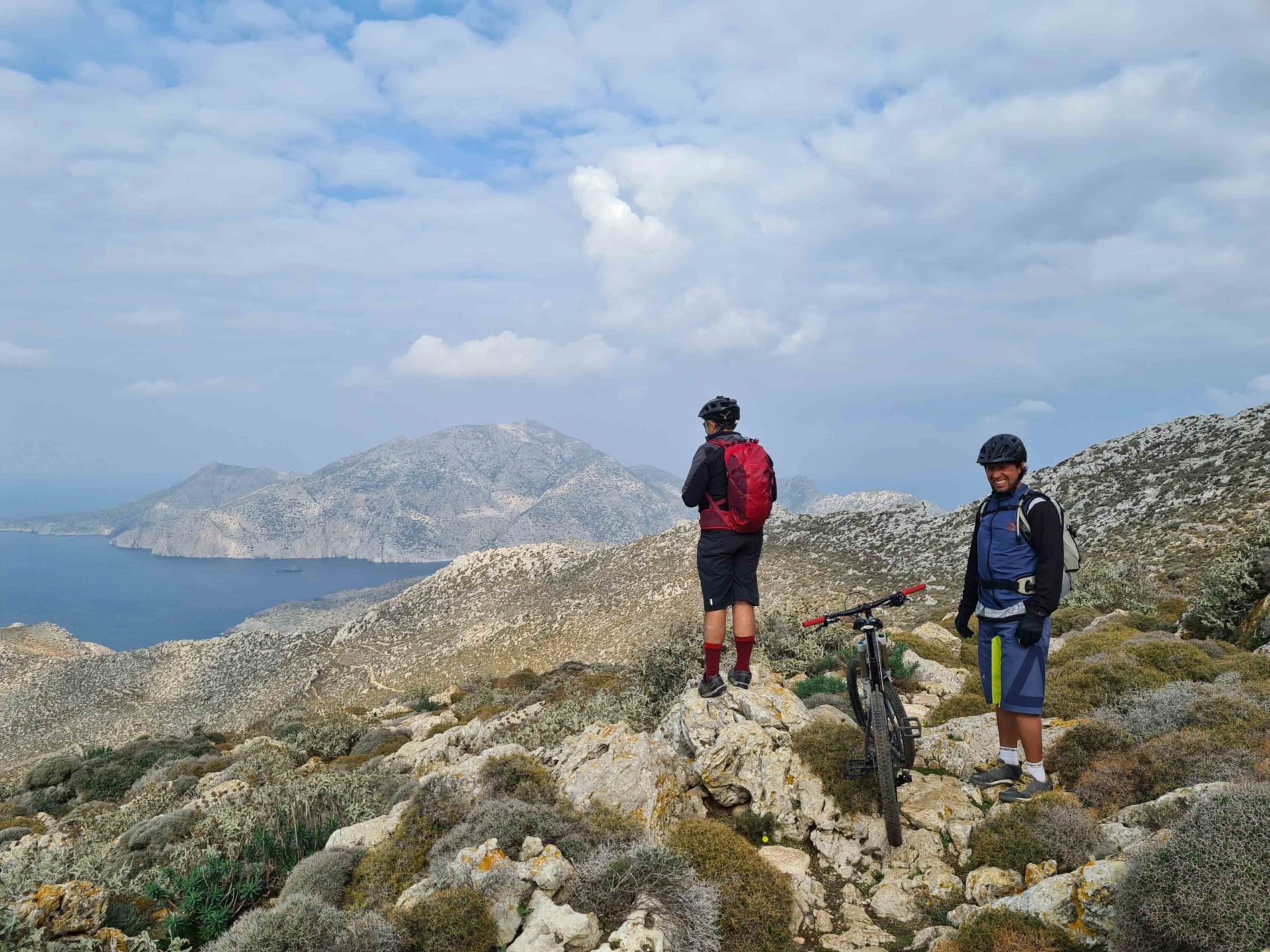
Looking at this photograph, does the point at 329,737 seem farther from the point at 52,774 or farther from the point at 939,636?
the point at 939,636

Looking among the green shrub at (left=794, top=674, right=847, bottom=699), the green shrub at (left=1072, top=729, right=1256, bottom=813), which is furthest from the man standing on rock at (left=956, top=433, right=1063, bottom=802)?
the green shrub at (left=794, top=674, right=847, bottom=699)

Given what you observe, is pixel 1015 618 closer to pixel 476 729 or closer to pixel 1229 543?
pixel 476 729

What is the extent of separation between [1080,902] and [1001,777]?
2.38m

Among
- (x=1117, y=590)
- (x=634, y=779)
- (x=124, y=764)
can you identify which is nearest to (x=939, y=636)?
(x=1117, y=590)

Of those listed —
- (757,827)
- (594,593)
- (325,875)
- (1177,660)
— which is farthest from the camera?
(594,593)

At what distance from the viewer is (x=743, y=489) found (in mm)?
6441

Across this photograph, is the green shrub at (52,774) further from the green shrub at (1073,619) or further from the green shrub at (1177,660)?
the green shrub at (1073,619)

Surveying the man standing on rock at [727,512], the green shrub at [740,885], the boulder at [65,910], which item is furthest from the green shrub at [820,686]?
the boulder at [65,910]

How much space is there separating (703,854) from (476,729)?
8.07m

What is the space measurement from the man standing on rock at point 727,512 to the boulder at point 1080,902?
331 centimetres

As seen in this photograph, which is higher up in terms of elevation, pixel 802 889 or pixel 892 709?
pixel 892 709

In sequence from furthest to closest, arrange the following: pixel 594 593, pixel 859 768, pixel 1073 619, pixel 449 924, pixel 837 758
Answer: pixel 594 593
pixel 1073 619
pixel 837 758
pixel 859 768
pixel 449 924

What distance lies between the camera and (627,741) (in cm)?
627

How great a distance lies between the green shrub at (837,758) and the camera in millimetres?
5867
